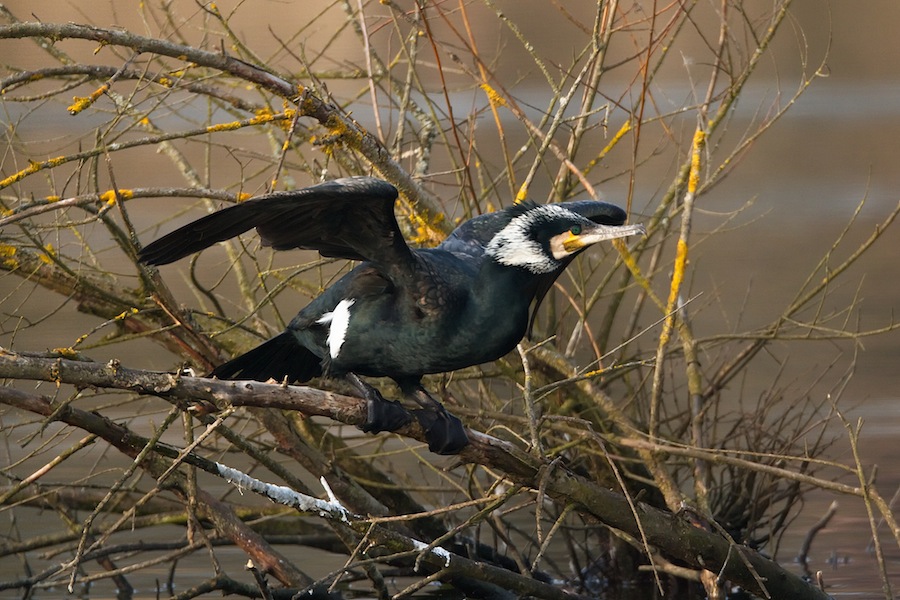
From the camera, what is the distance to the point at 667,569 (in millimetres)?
3584

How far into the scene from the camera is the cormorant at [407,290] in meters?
3.13

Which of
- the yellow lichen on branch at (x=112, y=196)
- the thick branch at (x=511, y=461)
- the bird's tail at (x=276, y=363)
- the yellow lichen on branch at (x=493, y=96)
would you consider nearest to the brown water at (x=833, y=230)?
the thick branch at (x=511, y=461)

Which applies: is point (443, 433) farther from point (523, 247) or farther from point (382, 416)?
point (523, 247)

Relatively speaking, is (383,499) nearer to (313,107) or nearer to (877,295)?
(313,107)

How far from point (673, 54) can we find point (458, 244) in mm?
8664

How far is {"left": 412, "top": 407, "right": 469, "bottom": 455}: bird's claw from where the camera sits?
3.18m

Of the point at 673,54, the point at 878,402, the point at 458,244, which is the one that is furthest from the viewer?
the point at 673,54

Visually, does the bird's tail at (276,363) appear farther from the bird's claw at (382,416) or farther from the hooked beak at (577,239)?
the hooked beak at (577,239)

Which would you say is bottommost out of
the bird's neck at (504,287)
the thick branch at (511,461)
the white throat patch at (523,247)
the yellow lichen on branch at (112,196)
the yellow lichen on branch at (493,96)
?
the thick branch at (511,461)

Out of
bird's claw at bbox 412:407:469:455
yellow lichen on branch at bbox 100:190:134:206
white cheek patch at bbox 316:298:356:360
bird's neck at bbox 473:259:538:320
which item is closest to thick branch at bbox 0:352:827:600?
bird's claw at bbox 412:407:469:455

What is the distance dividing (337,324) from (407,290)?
21cm

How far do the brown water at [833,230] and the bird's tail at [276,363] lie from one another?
1164mm

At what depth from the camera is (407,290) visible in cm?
319

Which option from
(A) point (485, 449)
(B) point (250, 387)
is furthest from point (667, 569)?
(B) point (250, 387)
